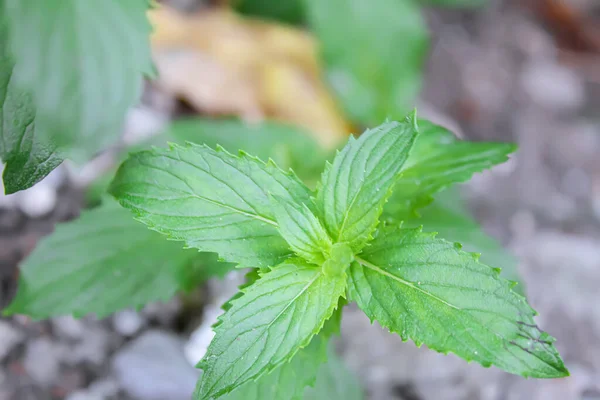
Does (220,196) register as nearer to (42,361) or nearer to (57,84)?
(57,84)

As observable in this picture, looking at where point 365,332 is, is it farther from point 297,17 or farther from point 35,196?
point 297,17

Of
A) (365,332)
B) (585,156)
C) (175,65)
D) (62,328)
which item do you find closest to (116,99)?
(62,328)

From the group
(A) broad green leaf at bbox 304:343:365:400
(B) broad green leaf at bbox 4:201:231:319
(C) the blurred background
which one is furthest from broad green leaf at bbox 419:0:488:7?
(B) broad green leaf at bbox 4:201:231:319

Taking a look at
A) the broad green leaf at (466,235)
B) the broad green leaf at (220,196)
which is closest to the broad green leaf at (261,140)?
the broad green leaf at (466,235)

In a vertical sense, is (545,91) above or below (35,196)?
above

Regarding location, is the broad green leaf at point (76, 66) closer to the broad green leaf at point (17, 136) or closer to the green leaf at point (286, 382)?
the broad green leaf at point (17, 136)
